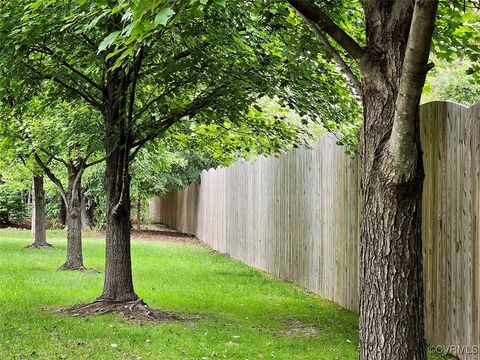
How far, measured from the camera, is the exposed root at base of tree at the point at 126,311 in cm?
772

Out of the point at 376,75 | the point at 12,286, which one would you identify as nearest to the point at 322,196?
the point at 12,286

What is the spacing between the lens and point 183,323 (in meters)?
7.49

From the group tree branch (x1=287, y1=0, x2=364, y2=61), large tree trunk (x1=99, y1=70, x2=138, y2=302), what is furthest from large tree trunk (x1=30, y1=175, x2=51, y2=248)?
tree branch (x1=287, y1=0, x2=364, y2=61)

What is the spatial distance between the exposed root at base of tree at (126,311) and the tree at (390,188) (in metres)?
4.41

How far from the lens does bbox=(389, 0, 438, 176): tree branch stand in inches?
125

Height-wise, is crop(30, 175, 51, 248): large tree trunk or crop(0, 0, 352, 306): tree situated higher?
crop(0, 0, 352, 306): tree

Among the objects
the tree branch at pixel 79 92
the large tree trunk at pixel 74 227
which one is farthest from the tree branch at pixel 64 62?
the large tree trunk at pixel 74 227

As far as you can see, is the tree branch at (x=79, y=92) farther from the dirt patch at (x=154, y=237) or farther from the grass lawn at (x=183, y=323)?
the dirt patch at (x=154, y=237)

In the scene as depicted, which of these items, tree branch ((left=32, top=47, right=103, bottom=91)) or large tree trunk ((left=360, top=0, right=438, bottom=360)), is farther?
tree branch ((left=32, top=47, right=103, bottom=91))

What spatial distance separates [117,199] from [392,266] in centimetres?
541

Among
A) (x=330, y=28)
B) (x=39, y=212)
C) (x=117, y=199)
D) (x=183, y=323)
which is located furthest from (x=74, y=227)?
(x=330, y=28)

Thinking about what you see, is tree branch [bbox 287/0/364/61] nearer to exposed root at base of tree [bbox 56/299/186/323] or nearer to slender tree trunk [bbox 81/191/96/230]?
exposed root at base of tree [bbox 56/299/186/323]

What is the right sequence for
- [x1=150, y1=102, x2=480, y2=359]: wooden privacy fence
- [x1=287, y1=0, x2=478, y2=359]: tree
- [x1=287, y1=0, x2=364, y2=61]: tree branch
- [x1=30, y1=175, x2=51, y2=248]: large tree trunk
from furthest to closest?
[x1=30, y1=175, x2=51, y2=248]: large tree trunk < [x1=150, y1=102, x2=480, y2=359]: wooden privacy fence < [x1=287, y1=0, x2=364, y2=61]: tree branch < [x1=287, y1=0, x2=478, y2=359]: tree

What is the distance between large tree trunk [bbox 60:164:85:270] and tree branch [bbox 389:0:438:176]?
1027cm
